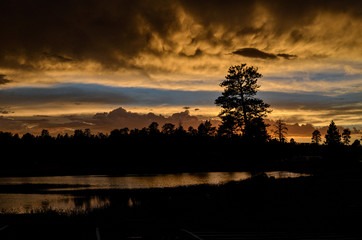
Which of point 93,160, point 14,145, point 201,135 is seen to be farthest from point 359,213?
point 14,145

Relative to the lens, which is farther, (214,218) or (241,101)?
(241,101)

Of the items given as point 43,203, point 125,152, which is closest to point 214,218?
→ point 43,203

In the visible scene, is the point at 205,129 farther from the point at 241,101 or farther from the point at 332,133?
the point at 241,101

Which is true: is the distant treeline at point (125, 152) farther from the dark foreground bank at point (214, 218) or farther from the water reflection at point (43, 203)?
the dark foreground bank at point (214, 218)

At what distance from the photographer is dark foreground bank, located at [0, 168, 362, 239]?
15.0 meters

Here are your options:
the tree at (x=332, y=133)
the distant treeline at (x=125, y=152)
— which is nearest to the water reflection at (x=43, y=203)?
the distant treeline at (x=125, y=152)

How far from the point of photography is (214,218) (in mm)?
18953

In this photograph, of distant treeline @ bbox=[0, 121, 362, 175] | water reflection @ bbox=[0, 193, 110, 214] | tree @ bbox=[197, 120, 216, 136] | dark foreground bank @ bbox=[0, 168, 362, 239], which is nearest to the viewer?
dark foreground bank @ bbox=[0, 168, 362, 239]

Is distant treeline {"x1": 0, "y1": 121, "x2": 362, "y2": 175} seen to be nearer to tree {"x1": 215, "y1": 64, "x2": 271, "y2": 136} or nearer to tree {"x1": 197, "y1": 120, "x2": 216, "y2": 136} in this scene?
tree {"x1": 197, "y1": 120, "x2": 216, "y2": 136}

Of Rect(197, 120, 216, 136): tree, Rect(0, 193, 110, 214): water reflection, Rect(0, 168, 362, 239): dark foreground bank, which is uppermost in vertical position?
Rect(197, 120, 216, 136): tree

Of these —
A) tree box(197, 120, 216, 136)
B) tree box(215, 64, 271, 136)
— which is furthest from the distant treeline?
tree box(215, 64, 271, 136)

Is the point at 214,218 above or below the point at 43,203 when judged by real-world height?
above

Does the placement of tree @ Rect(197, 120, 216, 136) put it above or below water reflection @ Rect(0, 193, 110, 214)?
above

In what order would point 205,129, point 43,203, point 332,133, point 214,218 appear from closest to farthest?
1. point 214,218
2. point 43,203
3. point 332,133
4. point 205,129
